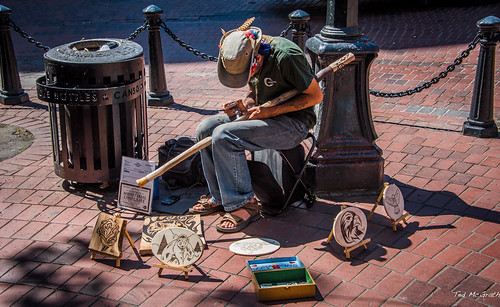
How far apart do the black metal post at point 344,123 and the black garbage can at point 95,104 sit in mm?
1431

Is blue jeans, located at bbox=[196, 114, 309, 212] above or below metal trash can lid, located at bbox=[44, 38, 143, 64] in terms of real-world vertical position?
below

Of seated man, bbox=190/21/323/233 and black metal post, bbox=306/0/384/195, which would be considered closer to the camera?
seated man, bbox=190/21/323/233

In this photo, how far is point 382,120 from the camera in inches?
241

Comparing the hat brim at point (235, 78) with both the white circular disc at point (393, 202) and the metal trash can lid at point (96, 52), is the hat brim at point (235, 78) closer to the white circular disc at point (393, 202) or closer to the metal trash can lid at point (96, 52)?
the metal trash can lid at point (96, 52)

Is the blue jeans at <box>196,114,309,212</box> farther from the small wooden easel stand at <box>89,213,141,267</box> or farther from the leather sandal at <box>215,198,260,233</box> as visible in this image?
the small wooden easel stand at <box>89,213,141,267</box>

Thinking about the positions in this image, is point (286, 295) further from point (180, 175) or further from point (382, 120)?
point (382, 120)

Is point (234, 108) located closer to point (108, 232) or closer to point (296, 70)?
point (296, 70)

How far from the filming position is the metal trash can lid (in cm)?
442

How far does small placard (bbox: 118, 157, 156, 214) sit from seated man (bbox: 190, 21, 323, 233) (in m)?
0.50

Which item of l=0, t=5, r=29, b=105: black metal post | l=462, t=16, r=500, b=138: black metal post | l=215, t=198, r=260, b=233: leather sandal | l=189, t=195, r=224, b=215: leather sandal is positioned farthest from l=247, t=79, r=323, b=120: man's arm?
l=0, t=5, r=29, b=105: black metal post

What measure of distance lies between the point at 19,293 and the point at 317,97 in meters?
2.24

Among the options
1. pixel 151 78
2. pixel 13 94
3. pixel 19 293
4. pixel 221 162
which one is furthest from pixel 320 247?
pixel 13 94

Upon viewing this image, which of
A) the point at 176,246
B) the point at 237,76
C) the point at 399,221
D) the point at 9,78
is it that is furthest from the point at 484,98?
the point at 9,78

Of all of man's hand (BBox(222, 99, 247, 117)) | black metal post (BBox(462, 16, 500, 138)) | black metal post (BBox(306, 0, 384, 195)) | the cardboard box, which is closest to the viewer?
the cardboard box
